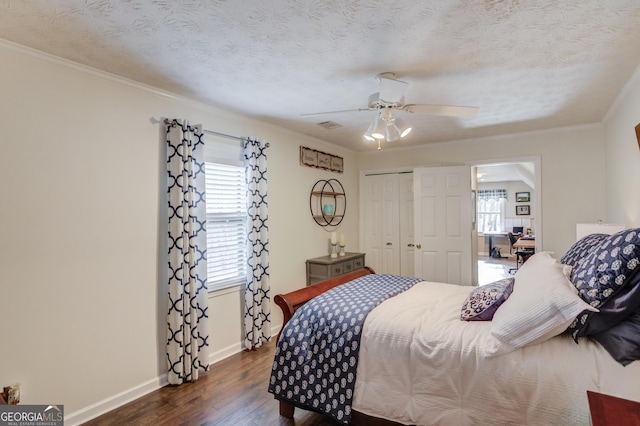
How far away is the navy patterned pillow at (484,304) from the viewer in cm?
195

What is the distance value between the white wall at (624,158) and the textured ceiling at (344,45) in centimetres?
15

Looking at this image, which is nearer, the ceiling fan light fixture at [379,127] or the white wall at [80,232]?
the white wall at [80,232]

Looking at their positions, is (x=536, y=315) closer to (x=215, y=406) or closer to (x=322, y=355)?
(x=322, y=355)

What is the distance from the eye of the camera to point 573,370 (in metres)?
1.45

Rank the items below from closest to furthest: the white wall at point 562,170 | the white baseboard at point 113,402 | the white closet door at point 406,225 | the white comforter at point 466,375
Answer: the white comforter at point 466,375 → the white baseboard at point 113,402 → the white wall at point 562,170 → the white closet door at point 406,225

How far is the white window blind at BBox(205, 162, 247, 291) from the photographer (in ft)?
10.4

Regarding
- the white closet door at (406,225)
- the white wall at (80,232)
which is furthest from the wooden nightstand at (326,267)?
the white wall at (80,232)

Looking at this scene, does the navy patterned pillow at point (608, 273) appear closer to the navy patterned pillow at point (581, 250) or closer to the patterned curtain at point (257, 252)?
the navy patterned pillow at point (581, 250)

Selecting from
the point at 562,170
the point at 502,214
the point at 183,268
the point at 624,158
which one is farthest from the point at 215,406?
the point at 502,214

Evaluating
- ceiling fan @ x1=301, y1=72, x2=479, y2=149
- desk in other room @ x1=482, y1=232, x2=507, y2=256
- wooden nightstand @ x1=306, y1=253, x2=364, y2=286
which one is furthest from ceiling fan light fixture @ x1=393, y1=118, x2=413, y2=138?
desk in other room @ x1=482, y1=232, x2=507, y2=256

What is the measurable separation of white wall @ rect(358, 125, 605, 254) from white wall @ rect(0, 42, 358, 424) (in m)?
3.93

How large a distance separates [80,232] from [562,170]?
5.06 metres

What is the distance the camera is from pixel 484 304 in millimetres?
2016

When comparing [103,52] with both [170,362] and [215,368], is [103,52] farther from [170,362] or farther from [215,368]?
[215,368]
